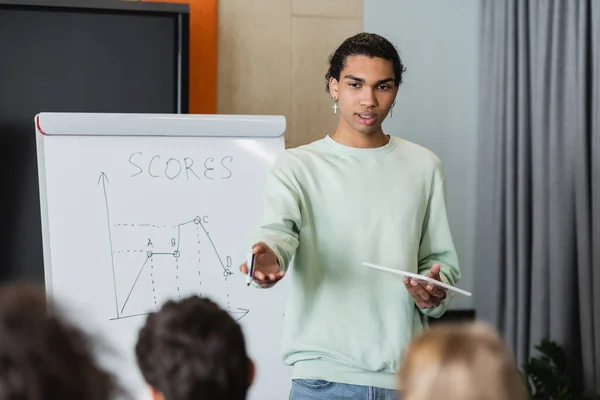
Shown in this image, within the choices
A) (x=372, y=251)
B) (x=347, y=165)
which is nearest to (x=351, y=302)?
(x=372, y=251)

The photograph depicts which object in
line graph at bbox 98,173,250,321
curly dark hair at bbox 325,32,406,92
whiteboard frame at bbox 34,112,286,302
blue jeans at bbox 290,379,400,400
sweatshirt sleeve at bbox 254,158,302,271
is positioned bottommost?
blue jeans at bbox 290,379,400,400

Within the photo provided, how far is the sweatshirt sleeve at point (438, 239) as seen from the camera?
1.94 meters

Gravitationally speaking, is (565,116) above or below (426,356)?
above

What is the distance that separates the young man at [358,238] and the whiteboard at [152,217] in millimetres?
625

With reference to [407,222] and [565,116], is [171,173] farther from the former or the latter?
[565,116]

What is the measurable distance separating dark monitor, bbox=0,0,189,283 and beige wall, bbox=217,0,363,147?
349 millimetres

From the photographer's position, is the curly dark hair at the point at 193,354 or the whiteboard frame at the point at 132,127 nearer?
the curly dark hair at the point at 193,354

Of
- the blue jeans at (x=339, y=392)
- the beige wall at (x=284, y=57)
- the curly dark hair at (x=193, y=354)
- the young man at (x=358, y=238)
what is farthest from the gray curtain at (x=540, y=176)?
the curly dark hair at (x=193, y=354)

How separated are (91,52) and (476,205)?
5.61 ft

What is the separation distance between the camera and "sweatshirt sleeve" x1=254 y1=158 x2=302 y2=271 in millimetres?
1739

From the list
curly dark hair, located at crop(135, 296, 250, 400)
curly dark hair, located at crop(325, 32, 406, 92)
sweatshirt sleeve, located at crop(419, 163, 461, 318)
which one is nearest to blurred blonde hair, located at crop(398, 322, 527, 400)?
curly dark hair, located at crop(135, 296, 250, 400)

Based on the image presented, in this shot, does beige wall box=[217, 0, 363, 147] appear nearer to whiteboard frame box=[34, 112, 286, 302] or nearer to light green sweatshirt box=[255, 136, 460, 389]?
whiteboard frame box=[34, 112, 286, 302]

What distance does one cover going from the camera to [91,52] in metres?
2.99

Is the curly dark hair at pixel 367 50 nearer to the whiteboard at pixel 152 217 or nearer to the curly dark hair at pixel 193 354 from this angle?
the whiteboard at pixel 152 217
